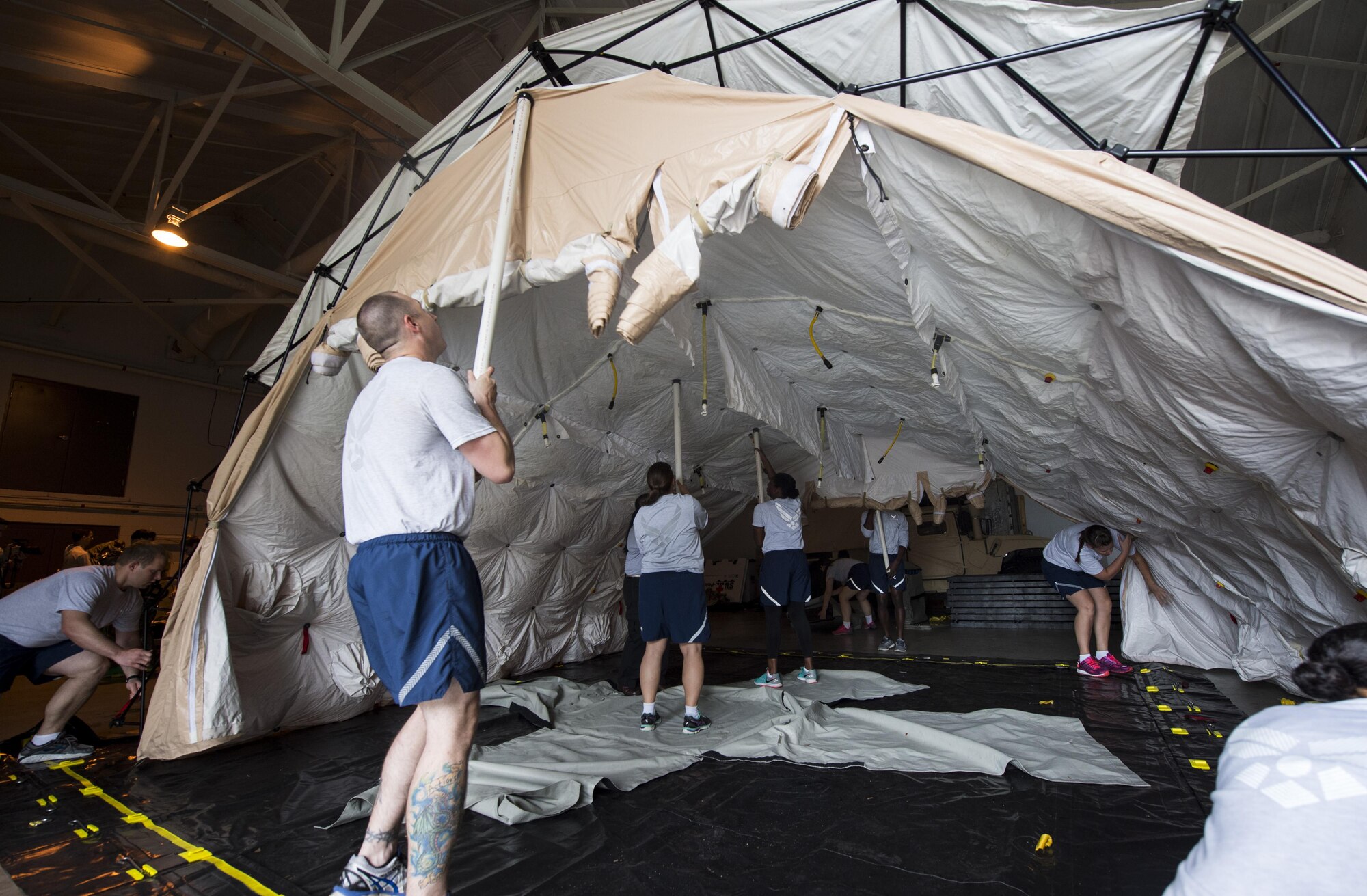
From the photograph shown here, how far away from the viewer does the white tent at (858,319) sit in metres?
2.05

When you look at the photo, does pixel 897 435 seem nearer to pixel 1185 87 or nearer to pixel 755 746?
pixel 755 746

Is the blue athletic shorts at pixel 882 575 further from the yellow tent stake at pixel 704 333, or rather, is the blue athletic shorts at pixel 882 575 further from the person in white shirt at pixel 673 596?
the person in white shirt at pixel 673 596

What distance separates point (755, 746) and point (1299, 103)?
3.01 meters

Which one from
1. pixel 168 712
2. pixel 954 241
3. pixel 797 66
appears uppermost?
pixel 797 66

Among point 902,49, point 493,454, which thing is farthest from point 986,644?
point 493,454

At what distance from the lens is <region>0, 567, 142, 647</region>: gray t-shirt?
320 cm

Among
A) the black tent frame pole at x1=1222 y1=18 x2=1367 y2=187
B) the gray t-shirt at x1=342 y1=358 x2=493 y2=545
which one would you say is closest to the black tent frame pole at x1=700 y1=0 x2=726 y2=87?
the black tent frame pole at x1=1222 y1=18 x2=1367 y2=187

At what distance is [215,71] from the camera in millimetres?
6105

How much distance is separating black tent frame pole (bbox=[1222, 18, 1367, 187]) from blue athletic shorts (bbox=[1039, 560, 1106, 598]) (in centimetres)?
344

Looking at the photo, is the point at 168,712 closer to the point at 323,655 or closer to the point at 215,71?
the point at 323,655

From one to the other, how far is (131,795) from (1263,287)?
427 cm

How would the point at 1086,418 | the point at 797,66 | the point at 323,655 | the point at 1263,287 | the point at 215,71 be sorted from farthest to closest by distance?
1. the point at 215,71
2. the point at 323,655
3. the point at 1086,418
4. the point at 797,66
5. the point at 1263,287

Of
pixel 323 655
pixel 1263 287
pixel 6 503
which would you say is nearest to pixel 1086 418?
pixel 1263 287

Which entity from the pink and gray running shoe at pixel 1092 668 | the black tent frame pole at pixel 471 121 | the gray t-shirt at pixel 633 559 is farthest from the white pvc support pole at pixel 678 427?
the pink and gray running shoe at pixel 1092 668
